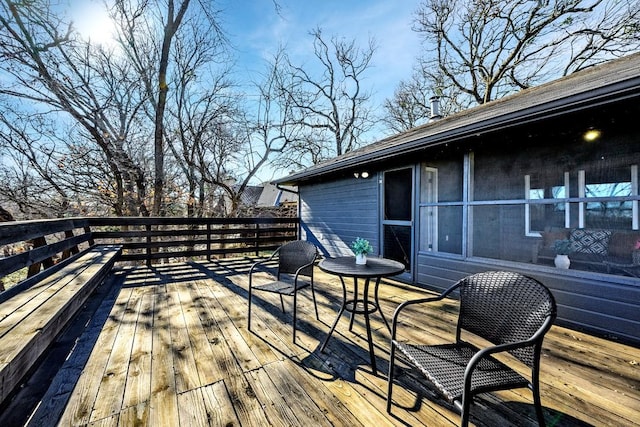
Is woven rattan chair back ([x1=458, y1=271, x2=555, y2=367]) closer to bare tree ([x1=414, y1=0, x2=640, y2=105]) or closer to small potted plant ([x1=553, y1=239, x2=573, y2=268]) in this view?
small potted plant ([x1=553, y1=239, x2=573, y2=268])

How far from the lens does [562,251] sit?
3.56m

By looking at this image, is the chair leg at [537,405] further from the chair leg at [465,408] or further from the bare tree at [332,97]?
the bare tree at [332,97]

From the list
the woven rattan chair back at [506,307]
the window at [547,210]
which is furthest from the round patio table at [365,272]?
the window at [547,210]

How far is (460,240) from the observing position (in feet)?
12.4

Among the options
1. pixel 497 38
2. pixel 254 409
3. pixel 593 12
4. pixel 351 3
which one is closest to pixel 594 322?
pixel 254 409

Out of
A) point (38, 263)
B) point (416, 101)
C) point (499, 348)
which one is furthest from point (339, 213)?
point (416, 101)

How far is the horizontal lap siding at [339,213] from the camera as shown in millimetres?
5141

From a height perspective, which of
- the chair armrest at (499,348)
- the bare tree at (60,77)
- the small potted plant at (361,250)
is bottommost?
the chair armrest at (499,348)

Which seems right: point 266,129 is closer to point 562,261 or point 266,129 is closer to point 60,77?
point 60,77

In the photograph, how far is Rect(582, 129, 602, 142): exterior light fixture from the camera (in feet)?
9.48

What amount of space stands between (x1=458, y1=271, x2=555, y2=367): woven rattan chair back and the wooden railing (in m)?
3.49

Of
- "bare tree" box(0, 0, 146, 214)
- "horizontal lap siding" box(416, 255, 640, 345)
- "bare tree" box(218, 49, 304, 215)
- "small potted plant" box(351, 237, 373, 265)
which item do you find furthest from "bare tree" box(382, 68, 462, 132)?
"bare tree" box(0, 0, 146, 214)

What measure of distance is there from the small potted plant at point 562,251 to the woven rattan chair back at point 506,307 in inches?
95.7

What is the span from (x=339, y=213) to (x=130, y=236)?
4.27m
